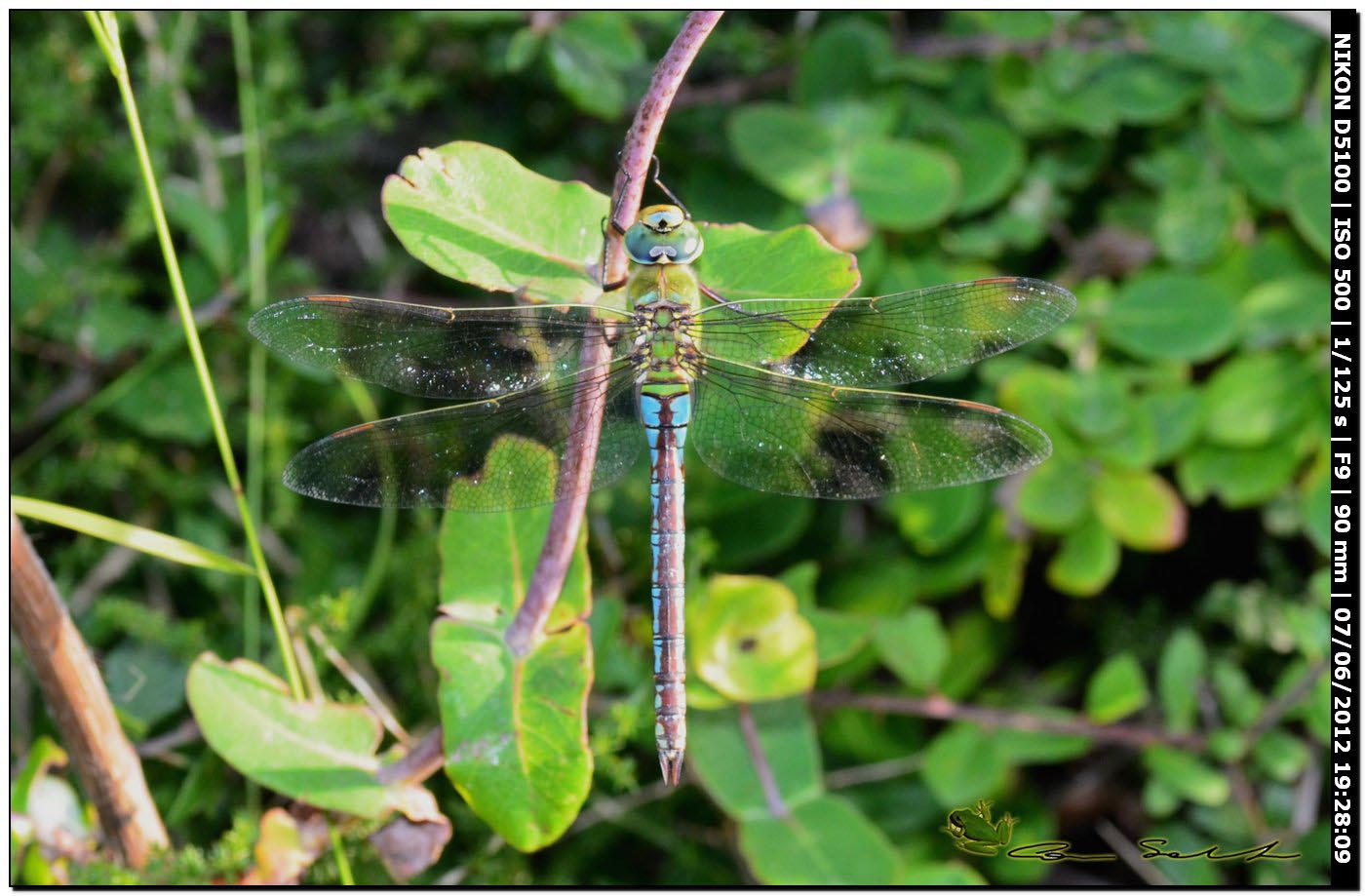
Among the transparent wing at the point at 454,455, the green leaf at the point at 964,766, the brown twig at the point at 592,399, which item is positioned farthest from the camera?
the green leaf at the point at 964,766

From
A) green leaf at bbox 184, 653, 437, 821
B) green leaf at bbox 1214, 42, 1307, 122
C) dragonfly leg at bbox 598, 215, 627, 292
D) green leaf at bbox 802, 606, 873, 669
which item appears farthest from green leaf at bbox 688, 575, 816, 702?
green leaf at bbox 1214, 42, 1307, 122

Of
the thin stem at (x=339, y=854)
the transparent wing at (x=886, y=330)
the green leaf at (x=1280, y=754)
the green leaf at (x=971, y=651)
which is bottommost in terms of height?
the green leaf at (x=1280, y=754)

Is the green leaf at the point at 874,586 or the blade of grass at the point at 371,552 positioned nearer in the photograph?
the blade of grass at the point at 371,552

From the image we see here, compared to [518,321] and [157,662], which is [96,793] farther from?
[518,321]

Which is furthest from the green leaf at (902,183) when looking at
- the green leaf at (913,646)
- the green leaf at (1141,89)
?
the green leaf at (913,646)

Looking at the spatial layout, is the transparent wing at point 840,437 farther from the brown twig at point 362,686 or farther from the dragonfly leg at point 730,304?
the brown twig at point 362,686

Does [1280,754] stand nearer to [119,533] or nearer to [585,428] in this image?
[585,428]

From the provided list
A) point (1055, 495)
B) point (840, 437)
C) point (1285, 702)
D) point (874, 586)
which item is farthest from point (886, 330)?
point (1285, 702)

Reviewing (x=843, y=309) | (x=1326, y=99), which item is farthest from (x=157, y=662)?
(x=1326, y=99)
